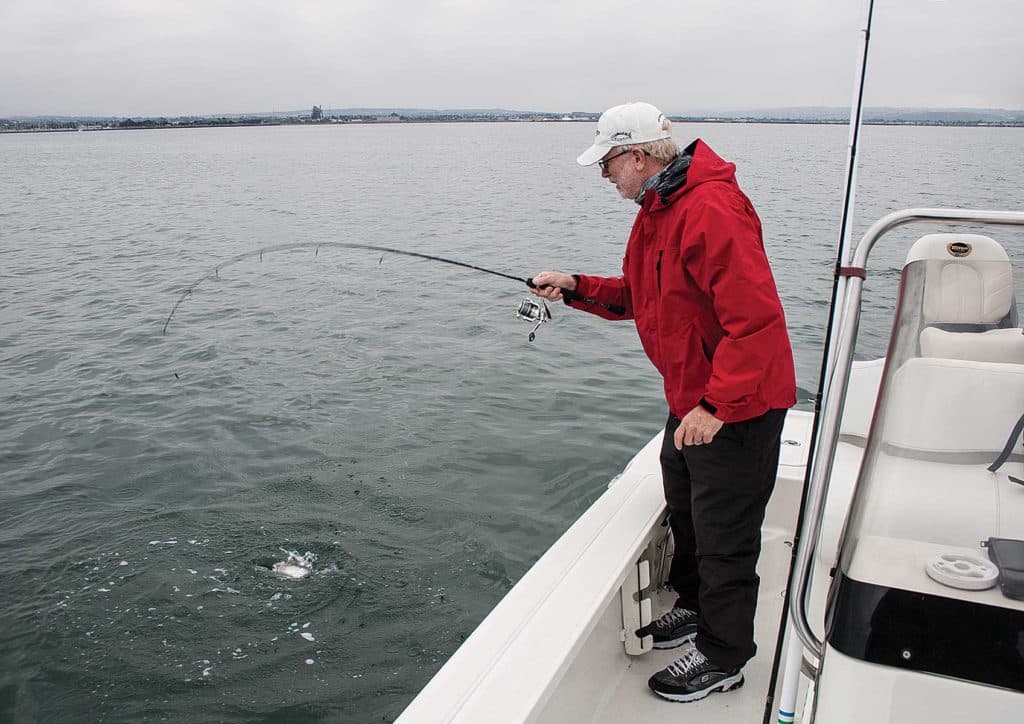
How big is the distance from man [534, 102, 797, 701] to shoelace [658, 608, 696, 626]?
17cm

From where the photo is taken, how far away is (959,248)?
171cm

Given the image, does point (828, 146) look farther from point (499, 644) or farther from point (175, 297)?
point (499, 644)

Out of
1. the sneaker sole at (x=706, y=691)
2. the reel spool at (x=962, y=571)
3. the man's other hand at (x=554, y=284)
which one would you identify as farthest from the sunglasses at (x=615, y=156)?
the sneaker sole at (x=706, y=691)

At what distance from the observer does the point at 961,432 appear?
155 centimetres

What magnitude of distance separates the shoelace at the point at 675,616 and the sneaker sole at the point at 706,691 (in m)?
0.28

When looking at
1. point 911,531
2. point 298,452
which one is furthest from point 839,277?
point 298,452

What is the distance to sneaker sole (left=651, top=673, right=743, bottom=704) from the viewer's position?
2.55 metres

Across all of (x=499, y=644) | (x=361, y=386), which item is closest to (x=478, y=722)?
(x=499, y=644)

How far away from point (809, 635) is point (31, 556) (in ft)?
15.9

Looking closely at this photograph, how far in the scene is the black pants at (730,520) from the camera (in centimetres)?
230

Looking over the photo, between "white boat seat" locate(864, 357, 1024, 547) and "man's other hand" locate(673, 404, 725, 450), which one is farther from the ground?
"white boat seat" locate(864, 357, 1024, 547)

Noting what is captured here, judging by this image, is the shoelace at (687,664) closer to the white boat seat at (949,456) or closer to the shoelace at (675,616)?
the shoelace at (675,616)

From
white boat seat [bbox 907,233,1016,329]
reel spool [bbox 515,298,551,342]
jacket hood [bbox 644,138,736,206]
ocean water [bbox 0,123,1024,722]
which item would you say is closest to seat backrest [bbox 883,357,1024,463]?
white boat seat [bbox 907,233,1016,329]

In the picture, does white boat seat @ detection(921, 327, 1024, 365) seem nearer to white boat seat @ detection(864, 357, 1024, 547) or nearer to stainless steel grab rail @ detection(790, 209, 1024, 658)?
white boat seat @ detection(864, 357, 1024, 547)
